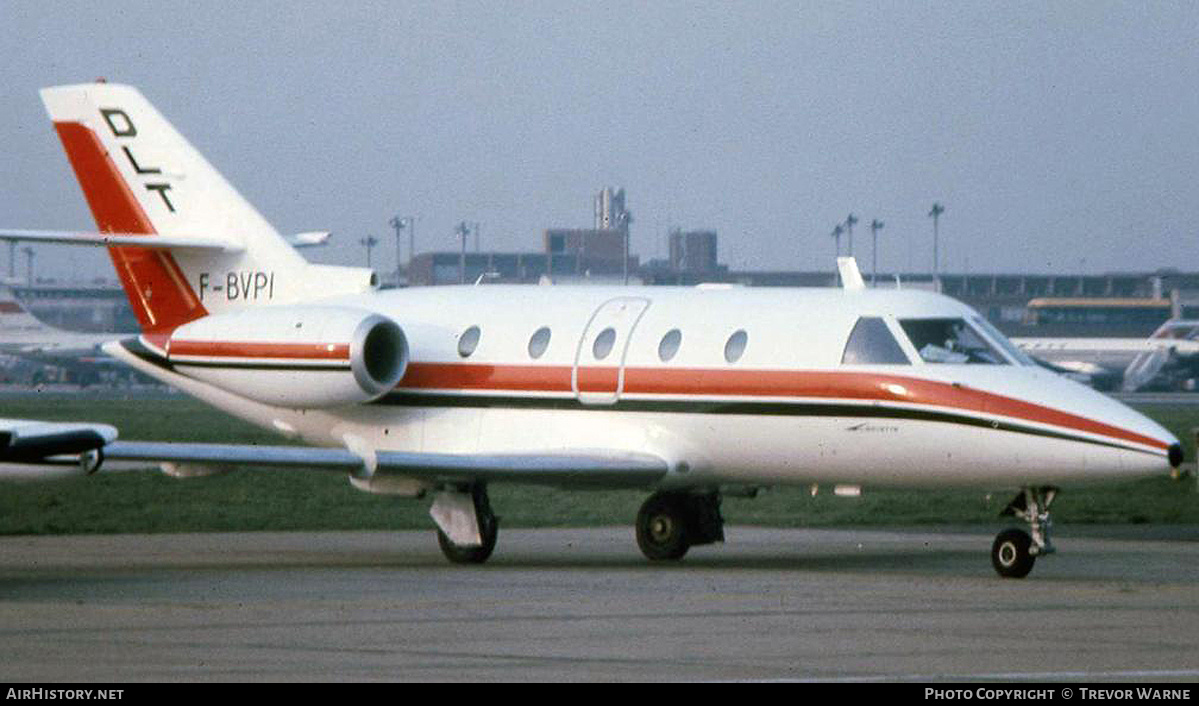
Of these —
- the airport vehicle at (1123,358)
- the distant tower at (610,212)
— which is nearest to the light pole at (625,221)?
the distant tower at (610,212)

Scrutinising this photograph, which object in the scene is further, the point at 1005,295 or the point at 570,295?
the point at 1005,295

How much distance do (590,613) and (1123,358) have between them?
81990 mm

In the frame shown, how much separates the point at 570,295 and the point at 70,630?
9306 millimetres

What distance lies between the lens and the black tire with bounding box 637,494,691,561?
2166 cm

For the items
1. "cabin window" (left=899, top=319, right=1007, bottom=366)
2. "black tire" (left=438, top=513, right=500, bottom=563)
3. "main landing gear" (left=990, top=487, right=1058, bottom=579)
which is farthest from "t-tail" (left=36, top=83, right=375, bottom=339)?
"main landing gear" (left=990, top=487, right=1058, bottom=579)

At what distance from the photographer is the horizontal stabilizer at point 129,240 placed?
2264 centimetres

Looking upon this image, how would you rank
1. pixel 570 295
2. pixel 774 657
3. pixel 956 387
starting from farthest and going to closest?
pixel 570 295, pixel 956 387, pixel 774 657

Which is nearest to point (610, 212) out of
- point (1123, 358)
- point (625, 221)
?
point (625, 221)

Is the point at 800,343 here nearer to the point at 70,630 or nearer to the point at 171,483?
the point at 70,630

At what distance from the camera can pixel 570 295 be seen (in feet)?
74.2

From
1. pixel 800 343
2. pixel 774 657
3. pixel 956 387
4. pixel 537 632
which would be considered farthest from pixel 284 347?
pixel 774 657

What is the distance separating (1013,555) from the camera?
19062mm

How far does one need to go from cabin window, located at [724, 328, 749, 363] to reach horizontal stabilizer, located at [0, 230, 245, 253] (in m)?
6.31

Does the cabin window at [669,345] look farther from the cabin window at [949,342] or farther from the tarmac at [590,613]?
the cabin window at [949,342]
